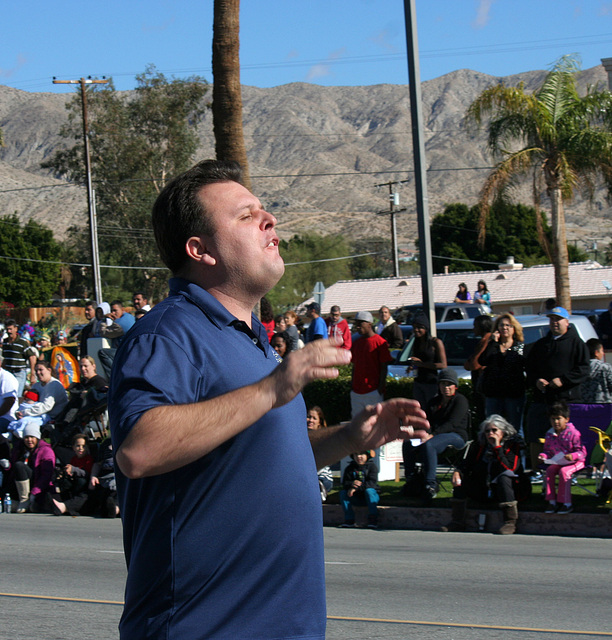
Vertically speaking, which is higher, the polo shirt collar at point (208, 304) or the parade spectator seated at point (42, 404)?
the polo shirt collar at point (208, 304)

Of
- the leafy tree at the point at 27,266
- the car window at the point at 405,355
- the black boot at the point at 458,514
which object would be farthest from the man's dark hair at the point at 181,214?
the leafy tree at the point at 27,266

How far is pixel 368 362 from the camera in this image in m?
13.1

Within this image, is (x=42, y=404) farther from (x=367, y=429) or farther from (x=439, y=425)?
(x=367, y=429)

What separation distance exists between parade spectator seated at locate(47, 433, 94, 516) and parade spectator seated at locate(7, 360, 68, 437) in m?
1.57

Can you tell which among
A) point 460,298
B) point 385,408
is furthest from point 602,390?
point 460,298

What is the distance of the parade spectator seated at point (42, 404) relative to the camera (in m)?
14.6

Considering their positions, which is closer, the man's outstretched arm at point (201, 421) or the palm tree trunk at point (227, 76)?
the man's outstretched arm at point (201, 421)

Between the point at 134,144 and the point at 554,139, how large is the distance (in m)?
39.5

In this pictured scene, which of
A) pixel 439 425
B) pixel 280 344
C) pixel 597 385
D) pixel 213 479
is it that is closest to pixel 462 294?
pixel 280 344

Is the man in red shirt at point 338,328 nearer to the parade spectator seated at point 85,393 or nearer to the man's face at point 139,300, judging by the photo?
the man's face at point 139,300

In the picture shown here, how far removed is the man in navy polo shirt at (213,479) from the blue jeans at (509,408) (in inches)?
382

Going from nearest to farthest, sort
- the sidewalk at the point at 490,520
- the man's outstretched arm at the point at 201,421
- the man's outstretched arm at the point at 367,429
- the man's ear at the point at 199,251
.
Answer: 1. the man's outstretched arm at the point at 201,421
2. the man's ear at the point at 199,251
3. the man's outstretched arm at the point at 367,429
4. the sidewalk at the point at 490,520

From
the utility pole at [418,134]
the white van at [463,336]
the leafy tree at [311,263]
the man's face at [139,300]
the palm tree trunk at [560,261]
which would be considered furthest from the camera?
the leafy tree at [311,263]

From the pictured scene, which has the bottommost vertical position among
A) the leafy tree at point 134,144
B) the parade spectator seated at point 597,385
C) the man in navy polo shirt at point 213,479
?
the parade spectator seated at point 597,385
